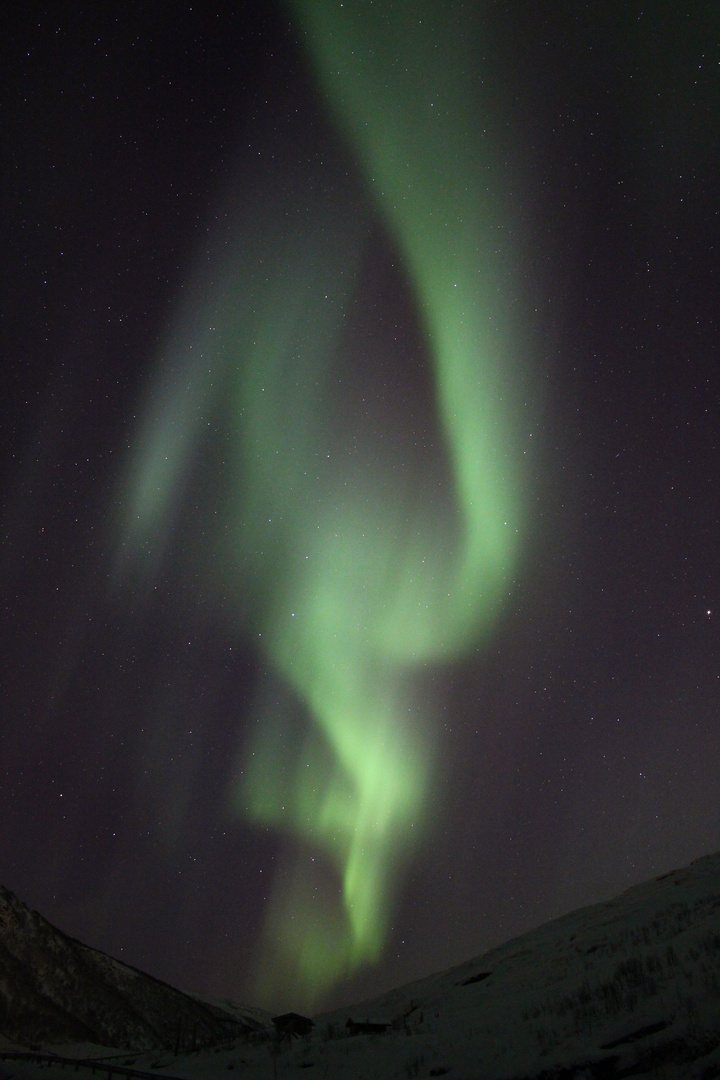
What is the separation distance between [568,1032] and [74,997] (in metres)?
128

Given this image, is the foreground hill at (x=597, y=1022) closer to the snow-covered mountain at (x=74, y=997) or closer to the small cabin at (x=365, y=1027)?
the small cabin at (x=365, y=1027)

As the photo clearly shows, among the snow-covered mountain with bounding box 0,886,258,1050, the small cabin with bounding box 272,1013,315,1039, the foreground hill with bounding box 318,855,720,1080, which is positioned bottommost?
the foreground hill with bounding box 318,855,720,1080

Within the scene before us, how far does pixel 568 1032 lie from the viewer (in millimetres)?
13492

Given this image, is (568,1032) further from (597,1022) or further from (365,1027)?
(365,1027)

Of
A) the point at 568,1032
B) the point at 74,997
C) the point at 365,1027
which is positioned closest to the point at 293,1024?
the point at 365,1027

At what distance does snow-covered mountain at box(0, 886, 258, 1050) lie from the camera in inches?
3893

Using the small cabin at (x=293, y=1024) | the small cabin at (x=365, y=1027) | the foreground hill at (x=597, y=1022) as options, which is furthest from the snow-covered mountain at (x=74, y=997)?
the foreground hill at (x=597, y=1022)

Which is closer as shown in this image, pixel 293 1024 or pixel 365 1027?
pixel 365 1027

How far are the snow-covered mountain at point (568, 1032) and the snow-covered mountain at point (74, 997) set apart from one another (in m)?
80.4

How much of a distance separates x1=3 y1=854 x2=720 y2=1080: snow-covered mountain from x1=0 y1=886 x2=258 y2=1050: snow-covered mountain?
80.4 m

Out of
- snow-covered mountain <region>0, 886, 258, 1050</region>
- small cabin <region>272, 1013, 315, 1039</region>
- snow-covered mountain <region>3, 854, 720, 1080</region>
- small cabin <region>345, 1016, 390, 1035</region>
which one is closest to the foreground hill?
snow-covered mountain <region>3, 854, 720, 1080</region>

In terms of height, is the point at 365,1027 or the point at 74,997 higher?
the point at 74,997

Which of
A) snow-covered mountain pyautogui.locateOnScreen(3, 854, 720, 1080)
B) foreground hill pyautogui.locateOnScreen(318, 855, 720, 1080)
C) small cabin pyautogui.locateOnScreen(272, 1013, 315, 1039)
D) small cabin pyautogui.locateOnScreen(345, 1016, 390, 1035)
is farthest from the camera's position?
small cabin pyautogui.locateOnScreen(272, 1013, 315, 1039)

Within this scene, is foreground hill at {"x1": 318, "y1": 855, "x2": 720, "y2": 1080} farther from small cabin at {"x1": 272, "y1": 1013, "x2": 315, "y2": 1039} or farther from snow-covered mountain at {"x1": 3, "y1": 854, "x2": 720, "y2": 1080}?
small cabin at {"x1": 272, "y1": 1013, "x2": 315, "y2": 1039}
